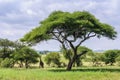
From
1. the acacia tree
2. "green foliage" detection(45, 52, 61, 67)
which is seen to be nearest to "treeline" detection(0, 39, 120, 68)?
"green foliage" detection(45, 52, 61, 67)

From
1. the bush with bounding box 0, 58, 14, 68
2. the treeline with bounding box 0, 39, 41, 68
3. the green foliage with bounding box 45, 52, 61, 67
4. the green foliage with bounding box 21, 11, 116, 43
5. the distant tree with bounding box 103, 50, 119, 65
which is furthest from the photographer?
the distant tree with bounding box 103, 50, 119, 65

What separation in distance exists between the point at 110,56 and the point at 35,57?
21.8 m

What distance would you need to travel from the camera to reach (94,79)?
26.5 metres

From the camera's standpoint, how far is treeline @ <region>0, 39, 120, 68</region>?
5922 cm

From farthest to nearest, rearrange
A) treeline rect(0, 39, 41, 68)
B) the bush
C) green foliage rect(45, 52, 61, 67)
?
green foliage rect(45, 52, 61, 67) < treeline rect(0, 39, 41, 68) < the bush

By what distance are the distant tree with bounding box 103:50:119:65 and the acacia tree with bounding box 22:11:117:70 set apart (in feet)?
121

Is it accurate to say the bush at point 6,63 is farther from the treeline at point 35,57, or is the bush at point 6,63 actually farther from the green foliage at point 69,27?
the green foliage at point 69,27

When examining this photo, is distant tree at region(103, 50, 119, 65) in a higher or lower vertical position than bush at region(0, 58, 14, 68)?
higher

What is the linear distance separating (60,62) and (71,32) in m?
31.9

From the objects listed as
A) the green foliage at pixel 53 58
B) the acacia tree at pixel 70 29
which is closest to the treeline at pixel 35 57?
the green foliage at pixel 53 58

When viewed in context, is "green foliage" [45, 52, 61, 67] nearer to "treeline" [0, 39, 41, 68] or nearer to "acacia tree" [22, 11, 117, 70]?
"treeline" [0, 39, 41, 68]

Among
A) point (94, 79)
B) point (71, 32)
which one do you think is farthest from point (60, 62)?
point (94, 79)

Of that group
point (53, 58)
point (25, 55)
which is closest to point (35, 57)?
point (25, 55)

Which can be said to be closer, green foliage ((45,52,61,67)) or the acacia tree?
the acacia tree
